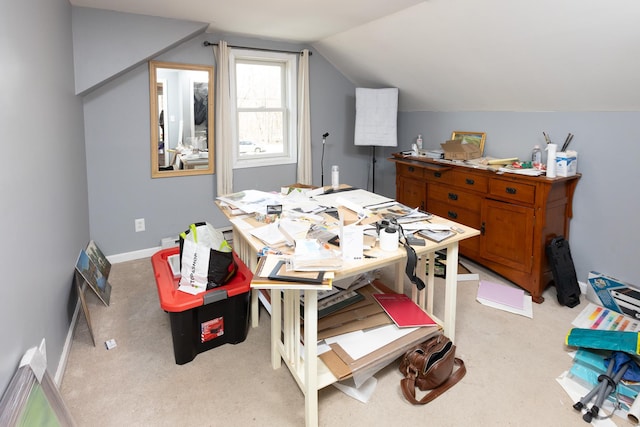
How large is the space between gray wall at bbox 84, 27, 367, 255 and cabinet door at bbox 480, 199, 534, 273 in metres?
2.27

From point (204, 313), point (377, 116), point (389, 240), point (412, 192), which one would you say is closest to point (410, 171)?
point (412, 192)

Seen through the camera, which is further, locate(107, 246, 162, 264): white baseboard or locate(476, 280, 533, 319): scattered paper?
locate(107, 246, 162, 264): white baseboard

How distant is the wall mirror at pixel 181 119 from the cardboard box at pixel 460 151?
2.24 metres

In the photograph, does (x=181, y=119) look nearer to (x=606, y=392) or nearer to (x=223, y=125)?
(x=223, y=125)

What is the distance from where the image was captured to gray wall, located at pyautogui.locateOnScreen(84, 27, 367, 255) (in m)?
3.29

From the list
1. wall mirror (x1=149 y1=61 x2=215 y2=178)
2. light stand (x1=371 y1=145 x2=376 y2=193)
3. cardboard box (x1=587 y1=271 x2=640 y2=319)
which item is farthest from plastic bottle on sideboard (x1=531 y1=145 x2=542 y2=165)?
wall mirror (x1=149 y1=61 x2=215 y2=178)

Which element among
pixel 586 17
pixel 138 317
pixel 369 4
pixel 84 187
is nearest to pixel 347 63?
pixel 369 4

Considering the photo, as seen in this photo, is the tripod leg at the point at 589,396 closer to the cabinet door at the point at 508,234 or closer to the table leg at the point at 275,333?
the cabinet door at the point at 508,234

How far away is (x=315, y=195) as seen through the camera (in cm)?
272

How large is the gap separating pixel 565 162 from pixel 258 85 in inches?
117

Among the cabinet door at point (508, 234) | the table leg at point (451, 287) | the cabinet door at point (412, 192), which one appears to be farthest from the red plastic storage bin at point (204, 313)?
the cabinet door at point (412, 192)

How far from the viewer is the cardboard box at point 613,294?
2541 mm

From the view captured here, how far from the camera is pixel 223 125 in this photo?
12.3ft

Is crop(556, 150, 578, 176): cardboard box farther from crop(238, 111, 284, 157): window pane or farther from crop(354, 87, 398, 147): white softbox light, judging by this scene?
crop(238, 111, 284, 157): window pane
